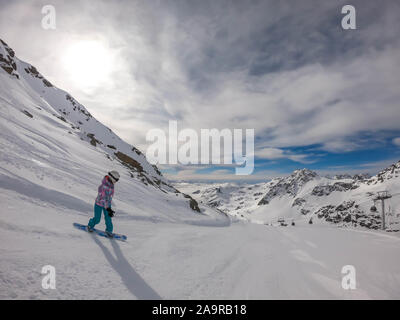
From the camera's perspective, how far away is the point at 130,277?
3.76 metres

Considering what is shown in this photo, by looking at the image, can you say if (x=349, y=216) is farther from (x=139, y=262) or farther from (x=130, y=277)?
(x=130, y=277)

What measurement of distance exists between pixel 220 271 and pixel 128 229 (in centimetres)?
436

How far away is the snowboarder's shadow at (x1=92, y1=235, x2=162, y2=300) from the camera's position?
10.9 ft

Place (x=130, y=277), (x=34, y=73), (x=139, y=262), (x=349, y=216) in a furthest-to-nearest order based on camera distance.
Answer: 1. (x=349, y=216)
2. (x=34, y=73)
3. (x=139, y=262)
4. (x=130, y=277)

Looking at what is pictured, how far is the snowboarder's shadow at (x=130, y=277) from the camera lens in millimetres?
3318

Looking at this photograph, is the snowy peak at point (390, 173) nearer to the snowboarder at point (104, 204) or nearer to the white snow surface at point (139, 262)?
the white snow surface at point (139, 262)

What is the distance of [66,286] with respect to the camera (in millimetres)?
3047


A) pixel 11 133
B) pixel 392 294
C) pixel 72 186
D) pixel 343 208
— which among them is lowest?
pixel 343 208

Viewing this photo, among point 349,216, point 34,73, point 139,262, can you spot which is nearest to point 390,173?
point 349,216

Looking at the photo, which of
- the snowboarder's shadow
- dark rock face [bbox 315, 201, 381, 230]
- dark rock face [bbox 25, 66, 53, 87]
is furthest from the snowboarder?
dark rock face [bbox 315, 201, 381, 230]

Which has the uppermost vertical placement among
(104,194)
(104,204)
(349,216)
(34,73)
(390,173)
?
(34,73)

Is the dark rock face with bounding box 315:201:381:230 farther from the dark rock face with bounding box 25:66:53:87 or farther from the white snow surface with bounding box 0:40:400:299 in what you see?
the dark rock face with bounding box 25:66:53:87
